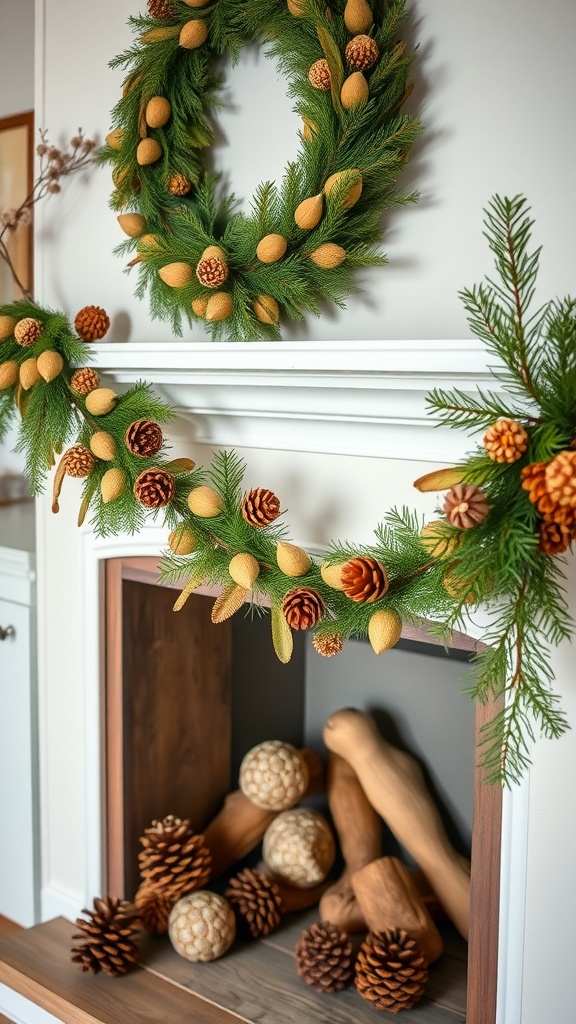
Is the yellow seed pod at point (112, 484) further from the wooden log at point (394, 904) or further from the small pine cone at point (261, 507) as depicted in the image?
the wooden log at point (394, 904)

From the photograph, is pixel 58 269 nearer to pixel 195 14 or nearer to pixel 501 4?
pixel 195 14

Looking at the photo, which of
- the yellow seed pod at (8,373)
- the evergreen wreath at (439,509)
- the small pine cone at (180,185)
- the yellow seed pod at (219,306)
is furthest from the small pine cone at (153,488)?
the small pine cone at (180,185)

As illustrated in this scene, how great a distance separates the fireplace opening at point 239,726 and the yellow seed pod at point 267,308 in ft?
1.65

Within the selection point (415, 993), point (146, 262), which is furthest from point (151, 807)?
point (146, 262)

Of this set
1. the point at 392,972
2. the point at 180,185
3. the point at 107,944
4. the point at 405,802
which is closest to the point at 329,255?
the point at 180,185

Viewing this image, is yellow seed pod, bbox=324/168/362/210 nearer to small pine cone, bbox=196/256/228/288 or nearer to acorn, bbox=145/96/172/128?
small pine cone, bbox=196/256/228/288

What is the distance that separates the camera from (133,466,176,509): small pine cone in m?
1.31

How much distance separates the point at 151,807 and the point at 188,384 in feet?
2.82

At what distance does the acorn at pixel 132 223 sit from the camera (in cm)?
150

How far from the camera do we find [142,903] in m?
1.73

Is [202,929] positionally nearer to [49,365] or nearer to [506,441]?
[49,365]

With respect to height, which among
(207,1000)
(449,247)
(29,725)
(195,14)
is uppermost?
(195,14)

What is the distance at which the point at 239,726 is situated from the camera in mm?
2055

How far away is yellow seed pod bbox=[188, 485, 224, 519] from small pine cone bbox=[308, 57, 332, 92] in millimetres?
566
